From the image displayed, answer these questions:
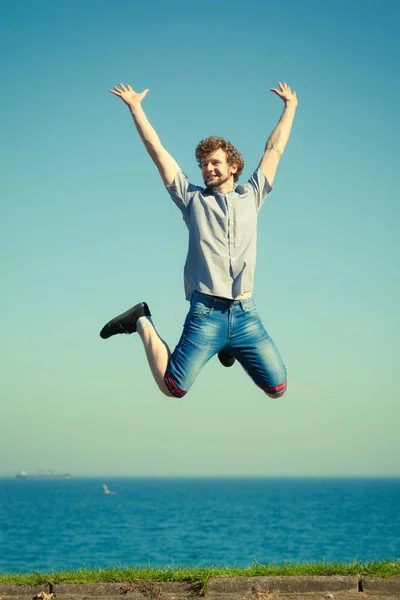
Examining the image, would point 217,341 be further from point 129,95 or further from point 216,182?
point 129,95

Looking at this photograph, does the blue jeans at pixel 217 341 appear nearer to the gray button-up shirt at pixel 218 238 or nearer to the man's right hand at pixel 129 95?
the gray button-up shirt at pixel 218 238

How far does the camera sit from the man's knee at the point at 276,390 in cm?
645

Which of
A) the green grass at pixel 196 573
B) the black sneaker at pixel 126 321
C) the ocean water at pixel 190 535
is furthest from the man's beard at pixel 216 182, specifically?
the ocean water at pixel 190 535

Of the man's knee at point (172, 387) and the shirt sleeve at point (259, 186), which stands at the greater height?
the shirt sleeve at point (259, 186)

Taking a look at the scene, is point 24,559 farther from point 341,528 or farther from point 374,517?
point 374,517

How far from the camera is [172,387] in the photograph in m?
6.33

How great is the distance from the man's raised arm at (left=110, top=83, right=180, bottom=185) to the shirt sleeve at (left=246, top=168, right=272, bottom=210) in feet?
2.21

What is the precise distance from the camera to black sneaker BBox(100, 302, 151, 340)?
6719 mm

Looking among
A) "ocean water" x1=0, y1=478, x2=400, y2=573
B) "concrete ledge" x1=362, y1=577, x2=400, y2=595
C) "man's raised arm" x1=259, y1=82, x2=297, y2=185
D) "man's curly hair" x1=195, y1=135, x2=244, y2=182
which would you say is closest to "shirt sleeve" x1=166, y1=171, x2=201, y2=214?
"man's curly hair" x1=195, y1=135, x2=244, y2=182

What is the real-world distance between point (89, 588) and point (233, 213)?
12.4 feet

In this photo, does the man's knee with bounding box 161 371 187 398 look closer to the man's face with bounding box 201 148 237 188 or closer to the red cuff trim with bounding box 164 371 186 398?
the red cuff trim with bounding box 164 371 186 398

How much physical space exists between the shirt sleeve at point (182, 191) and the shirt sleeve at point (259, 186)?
495 mm

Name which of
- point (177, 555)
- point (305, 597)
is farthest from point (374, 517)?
point (305, 597)

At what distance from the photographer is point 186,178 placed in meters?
6.71
